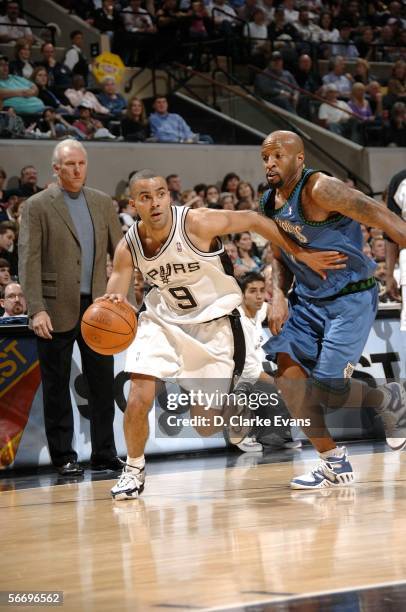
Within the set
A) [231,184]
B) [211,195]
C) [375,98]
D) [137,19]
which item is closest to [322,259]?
[211,195]

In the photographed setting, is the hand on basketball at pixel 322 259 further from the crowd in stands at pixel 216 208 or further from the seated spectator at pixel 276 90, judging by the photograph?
the seated spectator at pixel 276 90

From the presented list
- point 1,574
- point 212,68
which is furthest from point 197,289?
point 212,68

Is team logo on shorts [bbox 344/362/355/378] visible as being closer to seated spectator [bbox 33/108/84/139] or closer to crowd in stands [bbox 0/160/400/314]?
crowd in stands [bbox 0/160/400/314]

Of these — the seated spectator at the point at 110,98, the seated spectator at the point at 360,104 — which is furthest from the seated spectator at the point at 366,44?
the seated spectator at the point at 110,98

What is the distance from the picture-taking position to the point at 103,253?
7.28m

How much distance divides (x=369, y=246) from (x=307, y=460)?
4.79 metres

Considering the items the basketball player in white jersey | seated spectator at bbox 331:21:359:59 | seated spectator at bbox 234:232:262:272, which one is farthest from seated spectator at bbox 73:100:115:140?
the basketball player in white jersey

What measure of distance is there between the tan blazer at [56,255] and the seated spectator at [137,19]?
9081 millimetres

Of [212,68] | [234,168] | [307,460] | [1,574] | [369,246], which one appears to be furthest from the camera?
[212,68]

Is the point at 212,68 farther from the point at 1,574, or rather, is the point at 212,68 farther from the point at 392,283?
the point at 1,574

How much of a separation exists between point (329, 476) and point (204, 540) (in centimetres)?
163

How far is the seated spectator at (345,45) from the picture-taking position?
700 inches

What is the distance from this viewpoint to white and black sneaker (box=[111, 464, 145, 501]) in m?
6.09

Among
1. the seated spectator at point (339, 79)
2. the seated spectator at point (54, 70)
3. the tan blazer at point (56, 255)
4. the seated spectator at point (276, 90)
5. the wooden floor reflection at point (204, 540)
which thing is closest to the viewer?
the wooden floor reflection at point (204, 540)
